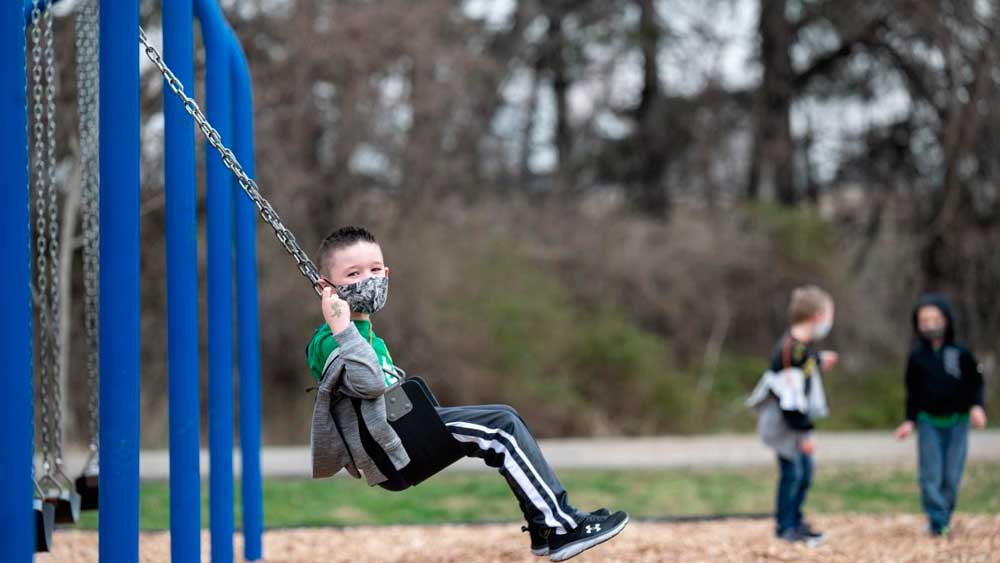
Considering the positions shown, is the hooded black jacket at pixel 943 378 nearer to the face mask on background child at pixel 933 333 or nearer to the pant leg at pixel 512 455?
the face mask on background child at pixel 933 333

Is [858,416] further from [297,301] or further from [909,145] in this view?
[297,301]

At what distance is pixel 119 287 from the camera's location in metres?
3.65

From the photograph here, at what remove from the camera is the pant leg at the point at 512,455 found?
371 centimetres

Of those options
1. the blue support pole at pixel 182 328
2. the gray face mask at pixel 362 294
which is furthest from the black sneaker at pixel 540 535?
the blue support pole at pixel 182 328

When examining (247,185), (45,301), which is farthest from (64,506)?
(247,185)

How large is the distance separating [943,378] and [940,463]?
0.46m

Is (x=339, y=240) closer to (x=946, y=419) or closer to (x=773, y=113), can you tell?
(x=946, y=419)

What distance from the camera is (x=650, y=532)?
257 inches

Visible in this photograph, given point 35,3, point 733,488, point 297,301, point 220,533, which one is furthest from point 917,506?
point 297,301

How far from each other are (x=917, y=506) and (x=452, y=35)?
30.9ft

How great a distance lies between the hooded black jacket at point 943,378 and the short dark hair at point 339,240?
3.56 meters

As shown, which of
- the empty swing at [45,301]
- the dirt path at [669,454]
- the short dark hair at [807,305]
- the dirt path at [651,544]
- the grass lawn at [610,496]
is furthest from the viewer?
the dirt path at [669,454]

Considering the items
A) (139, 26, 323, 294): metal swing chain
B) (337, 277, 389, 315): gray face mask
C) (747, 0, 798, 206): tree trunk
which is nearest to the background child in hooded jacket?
(337, 277, 389, 315): gray face mask

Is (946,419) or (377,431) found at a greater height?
(377,431)
